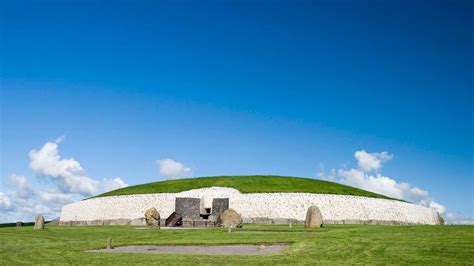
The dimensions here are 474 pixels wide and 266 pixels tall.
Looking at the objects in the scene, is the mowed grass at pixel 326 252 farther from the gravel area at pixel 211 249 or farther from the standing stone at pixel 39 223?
the standing stone at pixel 39 223

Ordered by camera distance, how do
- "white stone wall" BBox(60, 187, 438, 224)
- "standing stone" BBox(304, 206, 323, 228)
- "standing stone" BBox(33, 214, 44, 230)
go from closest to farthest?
"standing stone" BBox(304, 206, 323, 228), "standing stone" BBox(33, 214, 44, 230), "white stone wall" BBox(60, 187, 438, 224)

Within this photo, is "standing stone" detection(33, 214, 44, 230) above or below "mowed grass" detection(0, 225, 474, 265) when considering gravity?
above

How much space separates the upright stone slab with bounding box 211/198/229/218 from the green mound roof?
3.15 metres

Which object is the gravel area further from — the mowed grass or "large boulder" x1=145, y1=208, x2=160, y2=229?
"large boulder" x1=145, y1=208, x2=160, y2=229

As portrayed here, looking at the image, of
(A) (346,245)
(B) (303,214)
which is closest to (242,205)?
(B) (303,214)

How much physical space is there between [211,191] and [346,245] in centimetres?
4065

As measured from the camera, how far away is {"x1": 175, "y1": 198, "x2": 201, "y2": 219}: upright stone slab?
6281 cm

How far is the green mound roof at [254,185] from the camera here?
66.2 metres

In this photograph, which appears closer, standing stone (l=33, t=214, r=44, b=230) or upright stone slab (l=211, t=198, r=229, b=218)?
standing stone (l=33, t=214, r=44, b=230)

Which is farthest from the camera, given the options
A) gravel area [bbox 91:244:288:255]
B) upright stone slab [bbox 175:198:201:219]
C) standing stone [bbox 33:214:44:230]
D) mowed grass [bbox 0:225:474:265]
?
upright stone slab [bbox 175:198:201:219]

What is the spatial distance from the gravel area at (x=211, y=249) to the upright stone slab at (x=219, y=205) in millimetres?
33407

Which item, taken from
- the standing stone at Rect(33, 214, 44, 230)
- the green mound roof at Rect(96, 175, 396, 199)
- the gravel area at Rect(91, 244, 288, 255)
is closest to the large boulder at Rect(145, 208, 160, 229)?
the standing stone at Rect(33, 214, 44, 230)

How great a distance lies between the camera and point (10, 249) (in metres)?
28.8

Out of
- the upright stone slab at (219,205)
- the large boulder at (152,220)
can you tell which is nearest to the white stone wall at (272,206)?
the upright stone slab at (219,205)
